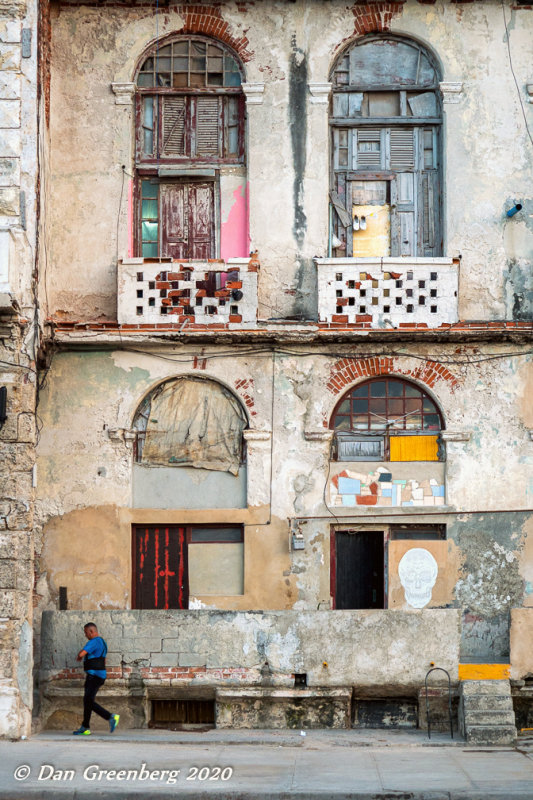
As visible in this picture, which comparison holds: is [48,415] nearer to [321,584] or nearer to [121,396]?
[121,396]

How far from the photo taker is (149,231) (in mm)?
17312

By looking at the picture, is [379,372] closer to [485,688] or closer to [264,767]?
[485,688]

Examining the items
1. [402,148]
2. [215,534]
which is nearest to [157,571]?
[215,534]

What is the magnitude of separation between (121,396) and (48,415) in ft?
3.64

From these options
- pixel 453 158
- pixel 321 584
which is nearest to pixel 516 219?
pixel 453 158

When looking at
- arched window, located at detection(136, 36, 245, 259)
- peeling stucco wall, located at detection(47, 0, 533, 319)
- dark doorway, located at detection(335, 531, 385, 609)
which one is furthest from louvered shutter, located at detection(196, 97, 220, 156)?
dark doorway, located at detection(335, 531, 385, 609)

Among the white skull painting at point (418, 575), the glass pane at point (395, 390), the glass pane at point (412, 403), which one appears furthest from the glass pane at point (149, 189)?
the white skull painting at point (418, 575)

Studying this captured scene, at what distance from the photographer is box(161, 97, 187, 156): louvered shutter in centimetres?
1725

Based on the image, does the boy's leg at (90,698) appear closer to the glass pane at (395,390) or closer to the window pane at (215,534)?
the window pane at (215,534)

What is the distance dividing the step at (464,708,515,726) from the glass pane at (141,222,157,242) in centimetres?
831

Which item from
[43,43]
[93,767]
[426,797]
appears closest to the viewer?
[426,797]

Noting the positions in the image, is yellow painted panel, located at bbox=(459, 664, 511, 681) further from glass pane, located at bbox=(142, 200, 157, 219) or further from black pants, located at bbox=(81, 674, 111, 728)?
glass pane, located at bbox=(142, 200, 157, 219)

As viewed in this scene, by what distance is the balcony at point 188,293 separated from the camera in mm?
16453

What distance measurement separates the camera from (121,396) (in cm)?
1661
